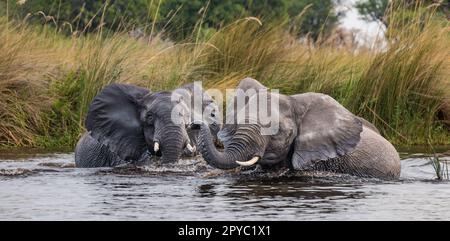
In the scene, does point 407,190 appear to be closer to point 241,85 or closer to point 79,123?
point 241,85

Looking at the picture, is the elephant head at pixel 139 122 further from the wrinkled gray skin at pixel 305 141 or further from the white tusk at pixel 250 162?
the white tusk at pixel 250 162

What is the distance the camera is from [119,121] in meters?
13.8

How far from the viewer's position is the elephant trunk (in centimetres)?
1169

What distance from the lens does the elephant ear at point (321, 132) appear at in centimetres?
1229

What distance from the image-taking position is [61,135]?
17141 mm

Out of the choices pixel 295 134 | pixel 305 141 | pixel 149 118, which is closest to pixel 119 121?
pixel 149 118

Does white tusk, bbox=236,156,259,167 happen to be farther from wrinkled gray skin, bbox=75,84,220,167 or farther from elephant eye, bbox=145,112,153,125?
elephant eye, bbox=145,112,153,125

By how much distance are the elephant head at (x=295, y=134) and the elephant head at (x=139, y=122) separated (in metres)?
0.93

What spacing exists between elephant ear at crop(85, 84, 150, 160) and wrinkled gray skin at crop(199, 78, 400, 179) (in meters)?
1.58

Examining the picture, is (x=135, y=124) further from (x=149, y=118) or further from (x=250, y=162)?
(x=250, y=162)

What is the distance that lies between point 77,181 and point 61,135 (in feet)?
14.7

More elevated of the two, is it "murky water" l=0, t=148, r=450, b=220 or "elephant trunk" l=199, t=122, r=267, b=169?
"elephant trunk" l=199, t=122, r=267, b=169

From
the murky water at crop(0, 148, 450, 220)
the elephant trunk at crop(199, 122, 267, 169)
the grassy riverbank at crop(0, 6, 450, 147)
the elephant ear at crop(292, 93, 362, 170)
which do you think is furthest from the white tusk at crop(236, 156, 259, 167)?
the grassy riverbank at crop(0, 6, 450, 147)
